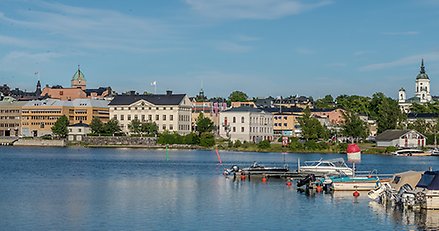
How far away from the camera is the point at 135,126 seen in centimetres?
15212

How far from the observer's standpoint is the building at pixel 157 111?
15738 cm

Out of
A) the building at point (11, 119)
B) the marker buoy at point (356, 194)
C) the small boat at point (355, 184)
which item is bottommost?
the marker buoy at point (356, 194)

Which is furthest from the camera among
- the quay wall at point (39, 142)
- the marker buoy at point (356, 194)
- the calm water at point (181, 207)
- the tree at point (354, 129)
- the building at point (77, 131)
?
the building at point (77, 131)

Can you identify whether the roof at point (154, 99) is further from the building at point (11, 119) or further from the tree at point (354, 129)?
the tree at point (354, 129)

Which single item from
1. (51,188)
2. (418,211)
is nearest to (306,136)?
(51,188)

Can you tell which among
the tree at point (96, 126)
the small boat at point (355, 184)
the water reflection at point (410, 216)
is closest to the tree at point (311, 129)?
the tree at point (96, 126)

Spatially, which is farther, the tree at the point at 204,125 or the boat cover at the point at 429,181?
the tree at the point at 204,125

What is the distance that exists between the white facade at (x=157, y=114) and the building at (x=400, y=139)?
40.3m

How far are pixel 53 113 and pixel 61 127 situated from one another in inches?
473

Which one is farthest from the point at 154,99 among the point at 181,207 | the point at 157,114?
the point at 181,207

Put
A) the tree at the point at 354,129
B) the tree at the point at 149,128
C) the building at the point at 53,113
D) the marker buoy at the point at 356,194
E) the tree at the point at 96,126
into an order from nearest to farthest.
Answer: the marker buoy at the point at 356,194
the tree at the point at 354,129
the tree at the point at 96,126
the tree at the point at 149,128
the building at the point at 53,113

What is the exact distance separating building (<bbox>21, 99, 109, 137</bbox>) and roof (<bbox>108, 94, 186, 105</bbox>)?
542 centimetres

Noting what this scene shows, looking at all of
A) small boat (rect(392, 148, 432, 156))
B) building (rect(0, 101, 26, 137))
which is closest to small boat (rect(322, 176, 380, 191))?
small boat (rect(392, 148, 432, 156))

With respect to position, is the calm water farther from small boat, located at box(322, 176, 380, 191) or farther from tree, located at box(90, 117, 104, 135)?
tree, located at box(90, 117, 104, 135)
